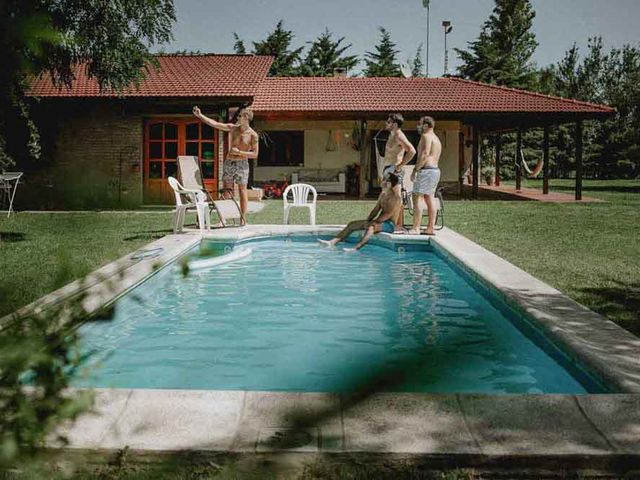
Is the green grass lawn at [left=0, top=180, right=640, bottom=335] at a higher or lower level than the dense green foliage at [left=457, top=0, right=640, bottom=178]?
lower

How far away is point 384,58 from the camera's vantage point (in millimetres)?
46344

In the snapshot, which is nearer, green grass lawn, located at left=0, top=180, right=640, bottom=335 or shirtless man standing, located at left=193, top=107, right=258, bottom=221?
green grass lawn, located at left=0, top=180, right=640, bottom=335

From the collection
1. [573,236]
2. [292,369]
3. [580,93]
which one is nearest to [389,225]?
[573,236]

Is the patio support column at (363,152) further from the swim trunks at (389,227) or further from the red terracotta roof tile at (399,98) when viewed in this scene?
the swim trunks at (389,227)

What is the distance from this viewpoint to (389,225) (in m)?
11.9

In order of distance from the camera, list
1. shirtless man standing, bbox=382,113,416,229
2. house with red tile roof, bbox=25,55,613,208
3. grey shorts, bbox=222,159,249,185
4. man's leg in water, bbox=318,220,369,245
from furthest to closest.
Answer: house with red tile roof, bbox=25,55,613,208 → grey shorts, bbox=222,159,249,185 → shirtless man standing, bbox=382,113,416,229 → man's leg in water, bbox=318,220,369,245

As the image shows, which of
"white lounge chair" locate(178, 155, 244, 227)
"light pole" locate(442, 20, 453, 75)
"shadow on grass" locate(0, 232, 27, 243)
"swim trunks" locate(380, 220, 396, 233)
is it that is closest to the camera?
"shadow on grass" locate(0, 232, 27, 243)

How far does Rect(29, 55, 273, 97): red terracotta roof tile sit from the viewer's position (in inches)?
733

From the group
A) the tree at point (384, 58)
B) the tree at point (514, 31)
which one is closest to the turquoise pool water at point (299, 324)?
the tree at point (384, 58)

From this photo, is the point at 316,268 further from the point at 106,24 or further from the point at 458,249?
the point at 106,24

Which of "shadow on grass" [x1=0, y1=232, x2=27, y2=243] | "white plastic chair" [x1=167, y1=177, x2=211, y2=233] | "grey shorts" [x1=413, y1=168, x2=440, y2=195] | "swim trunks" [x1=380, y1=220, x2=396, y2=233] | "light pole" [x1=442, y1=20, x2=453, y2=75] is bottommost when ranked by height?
"shadow on grass" [x1=0, y1=232, x2=27, y2=243]

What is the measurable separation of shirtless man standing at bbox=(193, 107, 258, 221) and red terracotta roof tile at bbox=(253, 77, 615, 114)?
9.49 metres

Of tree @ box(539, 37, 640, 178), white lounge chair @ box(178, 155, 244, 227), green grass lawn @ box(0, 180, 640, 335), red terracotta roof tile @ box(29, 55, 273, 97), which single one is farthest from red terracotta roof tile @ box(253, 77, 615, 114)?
tree @ box(539, 37, 640, 178)

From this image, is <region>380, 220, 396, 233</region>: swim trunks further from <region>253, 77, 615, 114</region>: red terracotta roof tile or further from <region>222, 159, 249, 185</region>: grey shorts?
<region>253, 77, 615, 114</region>: red terracotta roof tile
